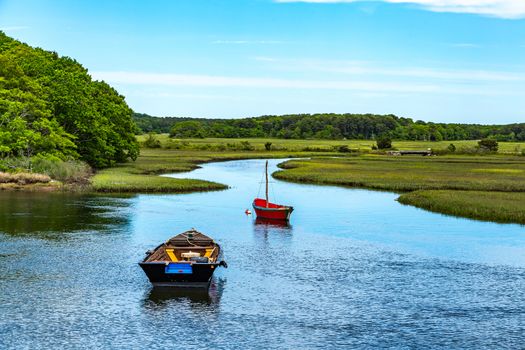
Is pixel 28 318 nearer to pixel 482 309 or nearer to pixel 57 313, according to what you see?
pixel 57 313

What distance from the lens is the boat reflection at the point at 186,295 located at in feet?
110

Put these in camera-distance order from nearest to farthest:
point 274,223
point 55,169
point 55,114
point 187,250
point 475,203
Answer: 1. point 187,250
2. point 274,223
3. point 475,203
4. point 55,169
5. point 55,114

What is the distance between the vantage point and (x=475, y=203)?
68375mm

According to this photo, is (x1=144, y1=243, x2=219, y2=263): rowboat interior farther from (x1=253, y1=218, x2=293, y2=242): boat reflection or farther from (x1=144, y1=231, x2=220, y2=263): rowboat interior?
(x1=253, y1=218, x2=293, y2=242): boat reflection

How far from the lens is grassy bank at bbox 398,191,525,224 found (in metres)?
62.7

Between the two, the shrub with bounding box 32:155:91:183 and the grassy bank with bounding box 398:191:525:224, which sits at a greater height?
the shrub with bounding box 32:155:91:183

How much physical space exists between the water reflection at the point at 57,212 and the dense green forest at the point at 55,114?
13272 millimetres

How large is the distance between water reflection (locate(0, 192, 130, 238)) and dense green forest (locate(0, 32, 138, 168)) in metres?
13.3

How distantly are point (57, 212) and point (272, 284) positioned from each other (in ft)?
106

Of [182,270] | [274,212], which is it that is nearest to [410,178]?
[274,212]

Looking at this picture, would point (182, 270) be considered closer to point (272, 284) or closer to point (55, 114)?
point (272, 284)

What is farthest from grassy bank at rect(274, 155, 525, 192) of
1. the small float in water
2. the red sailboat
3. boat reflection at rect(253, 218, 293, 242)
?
the small float in water

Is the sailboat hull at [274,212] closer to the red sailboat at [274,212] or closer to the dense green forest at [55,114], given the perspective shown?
the red sailboat at [274,212]

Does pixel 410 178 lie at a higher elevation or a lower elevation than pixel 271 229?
higher
